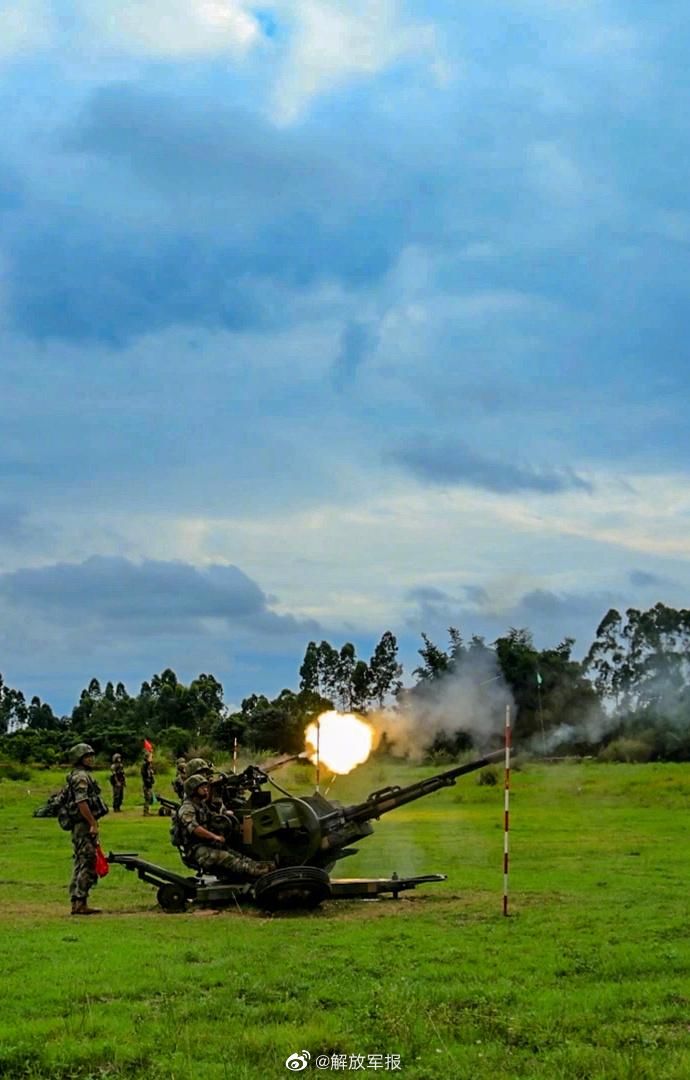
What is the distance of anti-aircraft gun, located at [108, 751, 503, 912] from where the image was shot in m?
18.2

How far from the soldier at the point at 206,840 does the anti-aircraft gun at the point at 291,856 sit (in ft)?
0.71

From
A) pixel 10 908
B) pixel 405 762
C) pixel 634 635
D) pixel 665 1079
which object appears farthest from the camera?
pixel 634 635

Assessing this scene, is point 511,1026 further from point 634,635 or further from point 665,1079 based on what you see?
point 634,635

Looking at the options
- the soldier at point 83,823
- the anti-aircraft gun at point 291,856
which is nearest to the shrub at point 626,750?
the anti-aircraft gun at point 291,856

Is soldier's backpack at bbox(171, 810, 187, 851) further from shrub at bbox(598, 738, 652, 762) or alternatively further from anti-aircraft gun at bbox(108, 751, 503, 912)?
shrub at bbox(598, 738, 652, 762)

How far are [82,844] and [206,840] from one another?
1.93 metres

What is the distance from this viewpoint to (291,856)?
63.3ft

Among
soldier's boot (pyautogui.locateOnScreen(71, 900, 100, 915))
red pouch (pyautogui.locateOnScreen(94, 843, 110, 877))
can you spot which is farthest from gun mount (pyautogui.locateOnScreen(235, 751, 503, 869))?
soldier's boot (pyautogui.locateOnScreen(71, 900, 100, 915))

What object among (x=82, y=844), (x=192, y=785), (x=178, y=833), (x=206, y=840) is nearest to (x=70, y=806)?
(x=82, y=844)

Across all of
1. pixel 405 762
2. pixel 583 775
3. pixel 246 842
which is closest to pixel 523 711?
pixel 405 762

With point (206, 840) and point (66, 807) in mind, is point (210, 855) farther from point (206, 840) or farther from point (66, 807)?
point (66, 807)

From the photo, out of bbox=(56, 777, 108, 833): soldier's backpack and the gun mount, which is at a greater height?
bbox=(56, 777, 108, 833): soldier's backpack

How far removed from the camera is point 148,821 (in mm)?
40406

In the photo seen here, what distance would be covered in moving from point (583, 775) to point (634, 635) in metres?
5.73
